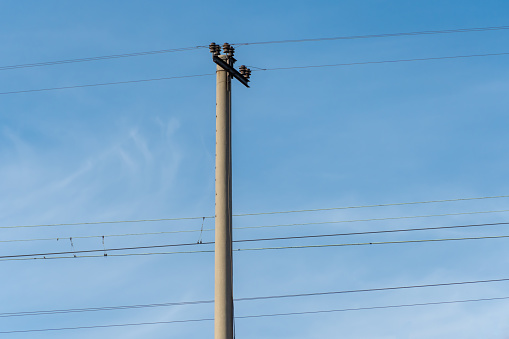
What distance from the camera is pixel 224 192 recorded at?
18031 millimetres

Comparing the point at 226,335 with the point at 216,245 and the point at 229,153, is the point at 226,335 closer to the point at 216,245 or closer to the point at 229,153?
the point at 216,245

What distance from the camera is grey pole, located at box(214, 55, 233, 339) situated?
1695 cm

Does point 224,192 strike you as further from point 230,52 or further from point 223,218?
point 230,52

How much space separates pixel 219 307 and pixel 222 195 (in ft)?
9.15

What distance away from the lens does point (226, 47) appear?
1994cm

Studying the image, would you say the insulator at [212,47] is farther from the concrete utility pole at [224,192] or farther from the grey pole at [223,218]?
the grey pole at [223,218]

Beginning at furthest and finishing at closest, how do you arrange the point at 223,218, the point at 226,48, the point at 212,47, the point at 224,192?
the point at 226,48 < the point at 212,47 < the point at 224,192 < the point at 223,218

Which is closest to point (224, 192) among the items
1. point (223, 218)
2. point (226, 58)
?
point (223, 218)

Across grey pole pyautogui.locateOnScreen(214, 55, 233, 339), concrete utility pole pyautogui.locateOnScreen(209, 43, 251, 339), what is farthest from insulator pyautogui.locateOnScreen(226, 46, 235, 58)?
grey pole pyautogui.locateOnScreen(214, 55, 233, 339)

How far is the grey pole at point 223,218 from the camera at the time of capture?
1695cm

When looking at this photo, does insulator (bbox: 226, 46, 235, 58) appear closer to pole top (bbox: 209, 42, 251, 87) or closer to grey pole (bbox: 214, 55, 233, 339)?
pole top (bbox: 209, 42, 251, 87)

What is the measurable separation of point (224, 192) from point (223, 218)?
72 centimetres

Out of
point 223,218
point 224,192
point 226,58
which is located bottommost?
point 223,218

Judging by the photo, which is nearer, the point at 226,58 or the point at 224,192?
the point at 224,192
